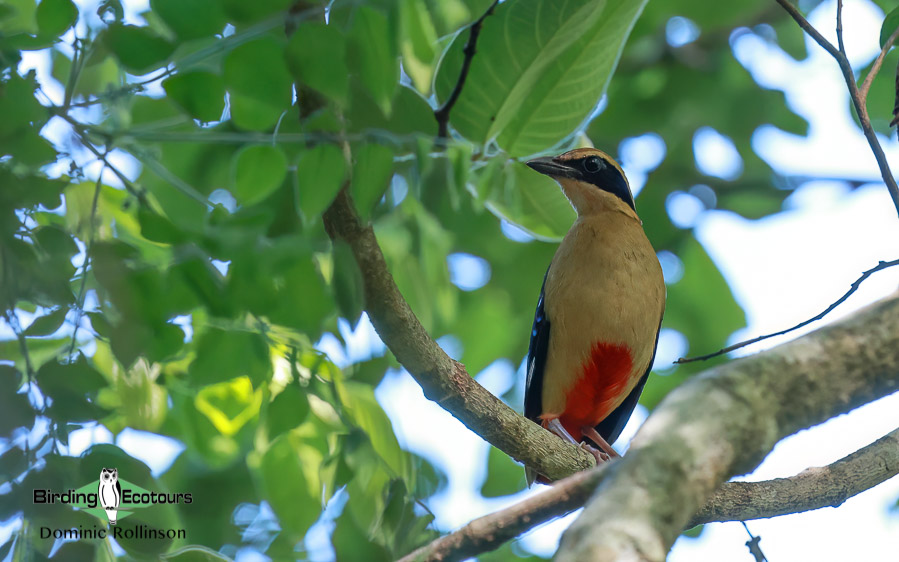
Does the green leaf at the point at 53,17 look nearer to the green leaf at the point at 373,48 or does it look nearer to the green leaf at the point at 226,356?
the green leaf at the point at 373,48

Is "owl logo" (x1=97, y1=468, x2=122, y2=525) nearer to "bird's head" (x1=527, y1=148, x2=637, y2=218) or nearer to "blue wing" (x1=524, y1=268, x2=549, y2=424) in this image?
"blue wing" (x1=524, y1=268, x2=549, y2=424)

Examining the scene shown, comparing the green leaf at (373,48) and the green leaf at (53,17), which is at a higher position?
the green leaf at (53,17)

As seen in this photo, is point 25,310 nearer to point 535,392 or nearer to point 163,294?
point 163,294

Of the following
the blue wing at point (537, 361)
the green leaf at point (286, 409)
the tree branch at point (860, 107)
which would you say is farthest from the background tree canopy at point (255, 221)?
the tree branch at point (860, 107)

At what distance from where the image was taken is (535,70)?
12.6ft

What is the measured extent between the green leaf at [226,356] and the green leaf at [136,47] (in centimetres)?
109

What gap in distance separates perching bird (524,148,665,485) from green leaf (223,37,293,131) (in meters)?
2.85

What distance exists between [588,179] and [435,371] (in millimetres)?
3091

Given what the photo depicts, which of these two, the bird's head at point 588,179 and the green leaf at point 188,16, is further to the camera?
Answer: the bird's head at point 588,179

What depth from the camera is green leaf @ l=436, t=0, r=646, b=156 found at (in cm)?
376

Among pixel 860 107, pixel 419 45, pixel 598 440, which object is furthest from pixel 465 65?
pixel 598 440

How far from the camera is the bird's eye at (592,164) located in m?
6.22

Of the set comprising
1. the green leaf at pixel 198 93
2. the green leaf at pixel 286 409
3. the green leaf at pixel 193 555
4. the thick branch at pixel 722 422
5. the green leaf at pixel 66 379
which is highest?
the green leaf at pixel 198 93

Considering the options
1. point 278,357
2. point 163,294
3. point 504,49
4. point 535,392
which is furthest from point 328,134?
point 535,392
